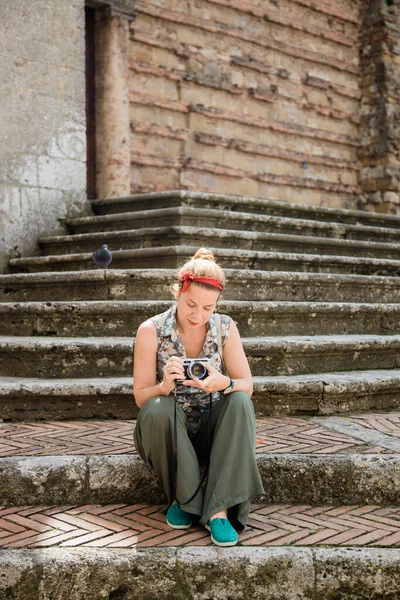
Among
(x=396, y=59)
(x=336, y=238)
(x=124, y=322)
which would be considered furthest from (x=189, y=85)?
(x=124, y=322)

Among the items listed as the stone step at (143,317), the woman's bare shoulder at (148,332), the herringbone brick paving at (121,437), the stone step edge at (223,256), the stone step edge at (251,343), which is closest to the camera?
the woman's bare shoulder at (148,332)

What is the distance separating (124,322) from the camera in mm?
4781

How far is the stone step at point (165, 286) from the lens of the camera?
5.15 m

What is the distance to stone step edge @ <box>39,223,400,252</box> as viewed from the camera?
5.88 m

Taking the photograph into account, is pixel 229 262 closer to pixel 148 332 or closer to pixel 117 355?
pixel 117 355

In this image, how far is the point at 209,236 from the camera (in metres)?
5.91

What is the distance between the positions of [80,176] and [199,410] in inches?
179

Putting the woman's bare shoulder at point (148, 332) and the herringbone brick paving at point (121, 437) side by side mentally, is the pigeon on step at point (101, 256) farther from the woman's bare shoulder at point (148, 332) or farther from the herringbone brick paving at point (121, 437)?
the woman's bare shoulder at point (148, 332)

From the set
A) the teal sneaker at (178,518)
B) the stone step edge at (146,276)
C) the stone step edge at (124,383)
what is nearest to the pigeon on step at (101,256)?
the stone step edge at (146,276)

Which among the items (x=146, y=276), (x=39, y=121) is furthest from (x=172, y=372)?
(x=39, y=121)

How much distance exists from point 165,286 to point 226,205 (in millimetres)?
1858

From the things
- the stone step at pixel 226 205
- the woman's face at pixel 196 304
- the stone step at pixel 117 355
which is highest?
the stone step at pixel 226 205

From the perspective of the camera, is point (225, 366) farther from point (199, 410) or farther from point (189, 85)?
point (189, 85)

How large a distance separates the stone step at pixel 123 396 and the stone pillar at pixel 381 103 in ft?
25.1
